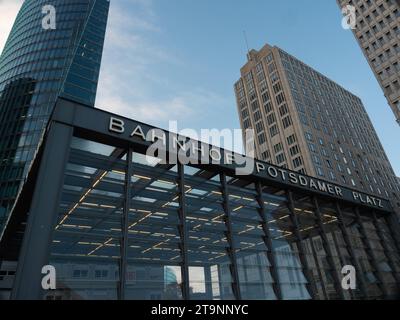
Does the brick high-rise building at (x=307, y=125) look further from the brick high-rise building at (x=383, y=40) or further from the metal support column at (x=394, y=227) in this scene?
the metal support column at (x=394, y=227)

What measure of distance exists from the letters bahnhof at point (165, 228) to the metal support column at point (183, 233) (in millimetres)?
60

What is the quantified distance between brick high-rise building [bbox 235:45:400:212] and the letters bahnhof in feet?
194

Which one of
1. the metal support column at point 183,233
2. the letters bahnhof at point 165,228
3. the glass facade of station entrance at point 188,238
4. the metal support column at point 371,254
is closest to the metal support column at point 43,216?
the letters bahnhof at point 165,228

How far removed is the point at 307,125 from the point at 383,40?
94.8ft

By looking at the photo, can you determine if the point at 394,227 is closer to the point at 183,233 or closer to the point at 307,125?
the point at 183,233

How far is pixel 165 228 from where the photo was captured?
51.5ft

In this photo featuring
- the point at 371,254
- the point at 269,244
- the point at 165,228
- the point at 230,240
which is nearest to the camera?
the point at 165,228

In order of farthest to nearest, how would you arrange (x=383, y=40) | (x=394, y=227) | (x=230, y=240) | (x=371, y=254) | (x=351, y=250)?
1. (x=383, y=40)
2. (x=394, y=227)
3. (x=371, y=254)
4. (x=351, y=250)
5. (x=230, y=240)

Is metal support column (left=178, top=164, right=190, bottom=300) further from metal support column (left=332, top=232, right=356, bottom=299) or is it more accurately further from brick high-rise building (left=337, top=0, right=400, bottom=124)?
brick high-rise building (left=337, top=0, right=400, bottom=124)

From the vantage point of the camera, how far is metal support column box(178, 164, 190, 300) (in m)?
14.2

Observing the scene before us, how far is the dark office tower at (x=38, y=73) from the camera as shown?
73.8m

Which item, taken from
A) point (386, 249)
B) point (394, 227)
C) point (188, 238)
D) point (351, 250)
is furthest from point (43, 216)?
point (394, 227)

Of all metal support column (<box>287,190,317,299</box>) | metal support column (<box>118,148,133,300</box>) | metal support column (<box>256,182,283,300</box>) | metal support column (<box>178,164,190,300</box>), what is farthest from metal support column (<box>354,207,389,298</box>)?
metal support column (<box>118,148,133,300</box>)
